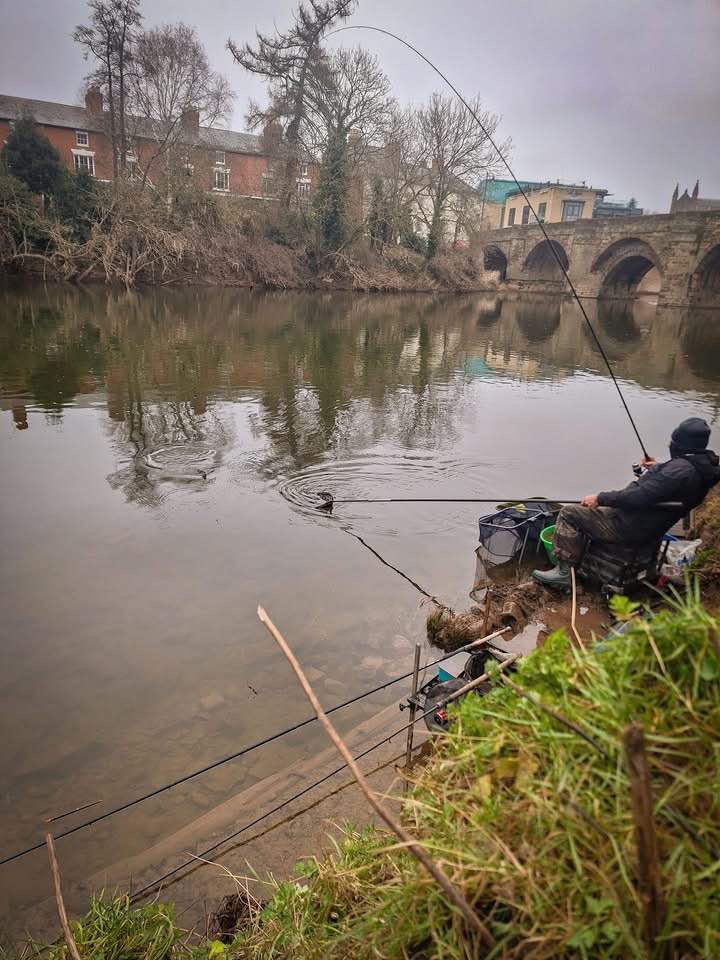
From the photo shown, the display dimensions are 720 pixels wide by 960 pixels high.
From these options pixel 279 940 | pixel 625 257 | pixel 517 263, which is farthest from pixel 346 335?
pixel 517 263

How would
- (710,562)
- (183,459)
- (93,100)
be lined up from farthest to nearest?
(93,100) → (183,459) → (710,562)

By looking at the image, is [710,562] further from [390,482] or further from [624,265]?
[624,265]

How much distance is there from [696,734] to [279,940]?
62.3 inches

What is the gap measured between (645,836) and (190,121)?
48057 mm

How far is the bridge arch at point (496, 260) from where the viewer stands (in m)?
70.7

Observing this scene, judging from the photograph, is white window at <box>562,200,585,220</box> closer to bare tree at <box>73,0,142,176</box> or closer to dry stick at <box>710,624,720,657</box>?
bare tree at <box>73,0,142,176</box>

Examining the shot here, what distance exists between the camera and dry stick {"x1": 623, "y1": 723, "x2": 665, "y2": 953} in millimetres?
1059

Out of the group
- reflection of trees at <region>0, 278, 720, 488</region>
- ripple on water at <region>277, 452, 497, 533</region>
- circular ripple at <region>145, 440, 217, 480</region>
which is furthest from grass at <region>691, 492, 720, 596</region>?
circular ripple at <region>145, 440, 217, 480</region>

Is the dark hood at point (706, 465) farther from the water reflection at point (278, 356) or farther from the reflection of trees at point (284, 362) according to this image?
the water reflection at point (278, 356)

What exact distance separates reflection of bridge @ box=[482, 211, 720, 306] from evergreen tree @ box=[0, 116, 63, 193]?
33133 mm

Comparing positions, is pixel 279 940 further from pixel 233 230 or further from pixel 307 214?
pixel 307 214

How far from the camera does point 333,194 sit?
4547 centimetres

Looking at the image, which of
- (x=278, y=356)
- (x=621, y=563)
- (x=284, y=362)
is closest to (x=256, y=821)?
(x=621, y=563)

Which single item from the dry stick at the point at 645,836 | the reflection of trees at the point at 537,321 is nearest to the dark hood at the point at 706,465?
the dry stick at the point at 645,836
